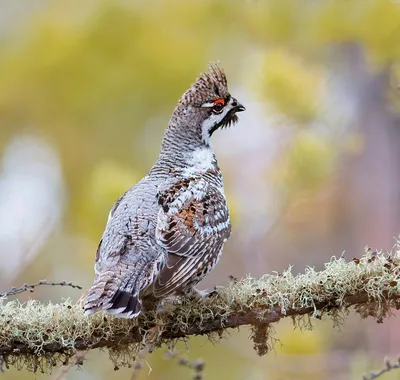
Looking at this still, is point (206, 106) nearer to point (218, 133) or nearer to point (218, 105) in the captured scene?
point (218, 105)

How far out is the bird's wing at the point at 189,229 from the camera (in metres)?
3.70

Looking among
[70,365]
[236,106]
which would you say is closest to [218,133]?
[236,106]

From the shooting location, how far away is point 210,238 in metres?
4.01

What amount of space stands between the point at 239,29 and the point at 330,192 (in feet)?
13.2

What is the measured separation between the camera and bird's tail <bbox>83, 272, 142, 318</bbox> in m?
3.21

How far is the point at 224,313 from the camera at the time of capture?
3387mm

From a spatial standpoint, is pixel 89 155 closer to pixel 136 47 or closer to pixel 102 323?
pixel 136 47

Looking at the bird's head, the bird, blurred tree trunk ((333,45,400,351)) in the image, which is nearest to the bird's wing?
the bird

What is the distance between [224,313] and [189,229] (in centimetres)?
68

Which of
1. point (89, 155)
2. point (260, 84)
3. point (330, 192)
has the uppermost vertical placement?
point (330, 192)

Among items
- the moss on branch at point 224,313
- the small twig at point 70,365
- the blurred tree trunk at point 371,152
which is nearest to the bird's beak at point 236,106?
the moss on branch at point 224,313

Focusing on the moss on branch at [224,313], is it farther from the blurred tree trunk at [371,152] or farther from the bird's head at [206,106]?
the blurred tree trunk at [371,152]

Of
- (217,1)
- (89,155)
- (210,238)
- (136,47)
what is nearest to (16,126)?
(89,155)

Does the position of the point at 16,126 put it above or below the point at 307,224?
below
